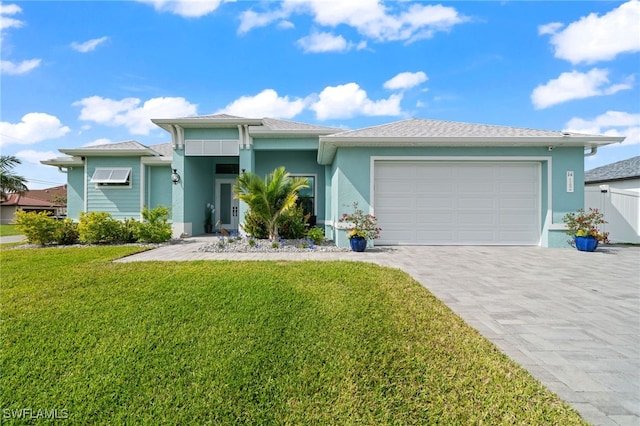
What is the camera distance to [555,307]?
12.9 ft

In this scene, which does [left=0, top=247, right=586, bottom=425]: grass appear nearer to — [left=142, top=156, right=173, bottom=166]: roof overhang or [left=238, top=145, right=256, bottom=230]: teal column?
[left=238, top=145, right=256, bottom=230]: teal column

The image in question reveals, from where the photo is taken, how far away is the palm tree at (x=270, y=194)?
9.00 metres

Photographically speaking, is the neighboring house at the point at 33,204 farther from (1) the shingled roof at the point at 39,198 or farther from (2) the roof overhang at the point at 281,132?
(2) the roof overhang at the point at 281,132

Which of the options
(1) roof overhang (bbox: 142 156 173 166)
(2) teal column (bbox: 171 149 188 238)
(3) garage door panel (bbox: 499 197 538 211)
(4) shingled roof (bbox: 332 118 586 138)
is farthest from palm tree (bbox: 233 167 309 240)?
(3) garage door panel (bbox: 499 197 538 211)

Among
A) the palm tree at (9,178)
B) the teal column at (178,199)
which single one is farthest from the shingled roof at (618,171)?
the palm tree at (9,178)

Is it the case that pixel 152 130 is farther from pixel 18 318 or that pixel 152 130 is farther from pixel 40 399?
pixel 40 399

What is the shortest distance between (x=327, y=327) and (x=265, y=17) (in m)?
9.02

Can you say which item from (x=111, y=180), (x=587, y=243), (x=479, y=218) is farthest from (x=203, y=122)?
(x=587, y=243)

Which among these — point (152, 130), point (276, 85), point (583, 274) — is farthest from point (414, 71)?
point (152, 130)

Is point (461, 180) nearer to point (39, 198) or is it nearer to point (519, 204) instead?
point (519, 204)

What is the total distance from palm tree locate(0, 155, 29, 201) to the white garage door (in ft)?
82.9

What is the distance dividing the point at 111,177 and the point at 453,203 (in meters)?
14.6

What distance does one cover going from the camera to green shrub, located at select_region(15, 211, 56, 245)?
9.03 metres

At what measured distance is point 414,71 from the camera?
38.6ft
